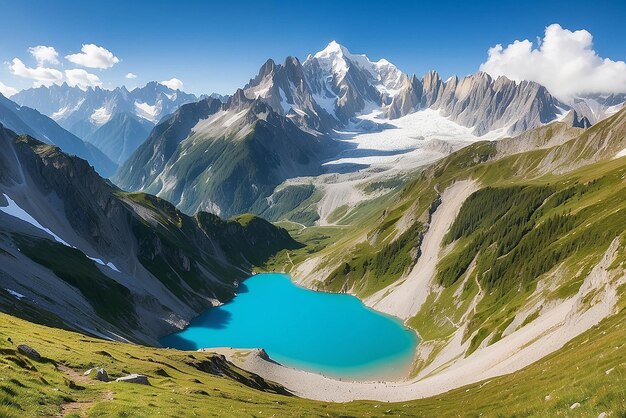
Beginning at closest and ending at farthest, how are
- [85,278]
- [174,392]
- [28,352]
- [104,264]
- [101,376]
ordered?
[28,352]
[101,376]
[174,392]
[85,278]
[104,264]

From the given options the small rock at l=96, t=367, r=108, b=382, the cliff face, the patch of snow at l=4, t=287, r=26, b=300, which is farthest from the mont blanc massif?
the patch of snow at l=4, t=287, r=26, b=300

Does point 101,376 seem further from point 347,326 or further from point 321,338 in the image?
point 347,326

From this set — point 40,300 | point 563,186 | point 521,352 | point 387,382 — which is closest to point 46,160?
point 40,300

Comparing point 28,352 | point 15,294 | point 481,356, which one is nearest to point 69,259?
point 15,294

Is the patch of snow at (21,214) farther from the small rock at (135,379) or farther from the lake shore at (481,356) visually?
the small rock at (135,379)

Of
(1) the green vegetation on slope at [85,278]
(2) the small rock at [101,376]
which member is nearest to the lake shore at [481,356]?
(1) the green vegetation on slope at [85,278]

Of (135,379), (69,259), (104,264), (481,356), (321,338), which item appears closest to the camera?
(135,379)
